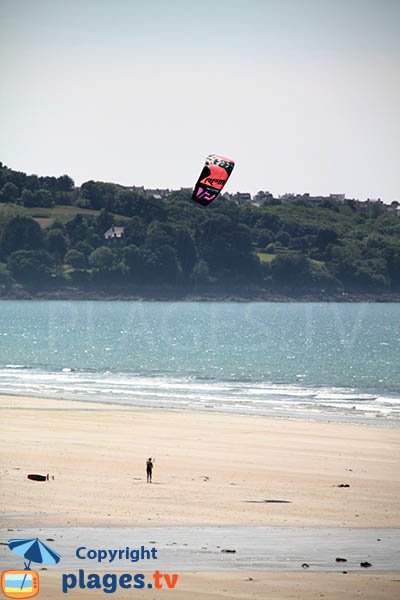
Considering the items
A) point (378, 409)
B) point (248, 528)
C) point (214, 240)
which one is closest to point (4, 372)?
point (378, 409)

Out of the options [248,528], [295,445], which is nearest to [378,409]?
[295,445]

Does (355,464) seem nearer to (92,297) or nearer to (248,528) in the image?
(248,528)

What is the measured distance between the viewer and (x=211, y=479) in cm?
2464

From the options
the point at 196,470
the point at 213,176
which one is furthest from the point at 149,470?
the point at 213,176

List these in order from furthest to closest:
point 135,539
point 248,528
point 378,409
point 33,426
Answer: point 378,409 < point 33,426 < point 248,528 < point 135,539

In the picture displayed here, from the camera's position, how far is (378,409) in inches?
1709

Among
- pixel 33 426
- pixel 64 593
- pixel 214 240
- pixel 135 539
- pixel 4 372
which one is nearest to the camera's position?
pixel 64 593

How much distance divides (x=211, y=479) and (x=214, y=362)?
4743cm

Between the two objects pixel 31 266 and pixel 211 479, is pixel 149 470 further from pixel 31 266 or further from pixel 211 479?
pixel 31 266

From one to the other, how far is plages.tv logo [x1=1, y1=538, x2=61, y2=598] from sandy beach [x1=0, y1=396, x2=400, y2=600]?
0.23m

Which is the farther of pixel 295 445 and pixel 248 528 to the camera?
pixel 295 445

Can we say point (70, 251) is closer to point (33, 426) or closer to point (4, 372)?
point (4, 372)

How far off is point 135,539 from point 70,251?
177 meters

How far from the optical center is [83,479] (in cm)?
2392
